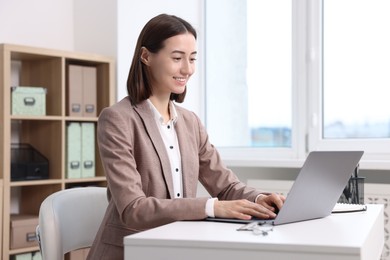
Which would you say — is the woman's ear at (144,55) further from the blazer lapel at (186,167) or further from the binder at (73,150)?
the binder at (73,150)

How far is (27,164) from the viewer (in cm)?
316

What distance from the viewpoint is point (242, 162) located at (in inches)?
135

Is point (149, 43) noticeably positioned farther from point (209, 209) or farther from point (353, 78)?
point (353, 78)

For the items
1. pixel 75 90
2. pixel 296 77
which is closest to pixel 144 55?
pixel 75 90

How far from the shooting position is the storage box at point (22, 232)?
119 inches

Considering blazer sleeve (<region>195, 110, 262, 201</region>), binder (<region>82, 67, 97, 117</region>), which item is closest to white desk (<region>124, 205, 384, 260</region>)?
blazer sleeve (<region>195, 110, 262, 201</region>)

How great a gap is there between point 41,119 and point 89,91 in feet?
1.21

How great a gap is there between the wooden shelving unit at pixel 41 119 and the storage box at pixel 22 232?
3 cm

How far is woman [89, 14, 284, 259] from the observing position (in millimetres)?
1433

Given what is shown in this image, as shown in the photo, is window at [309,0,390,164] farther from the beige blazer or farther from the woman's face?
the woman's face

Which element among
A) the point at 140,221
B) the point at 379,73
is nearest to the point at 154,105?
the point at 140,221

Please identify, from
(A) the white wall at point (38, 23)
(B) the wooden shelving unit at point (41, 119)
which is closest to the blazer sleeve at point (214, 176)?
(B) the wooden shelving unit at point (41, 119)

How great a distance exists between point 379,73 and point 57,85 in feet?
5.96

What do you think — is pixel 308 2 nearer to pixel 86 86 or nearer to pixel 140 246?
pixel 86 86
